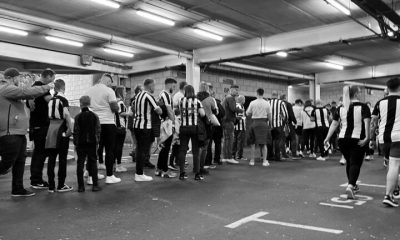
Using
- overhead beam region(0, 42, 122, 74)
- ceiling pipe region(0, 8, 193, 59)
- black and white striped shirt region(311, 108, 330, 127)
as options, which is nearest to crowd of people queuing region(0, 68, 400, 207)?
black and white striped shirt region(311, 108, 330, 127)

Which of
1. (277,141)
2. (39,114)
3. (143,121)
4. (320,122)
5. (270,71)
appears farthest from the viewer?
(270,71)

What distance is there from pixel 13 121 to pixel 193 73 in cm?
895

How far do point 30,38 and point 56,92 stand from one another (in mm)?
7383

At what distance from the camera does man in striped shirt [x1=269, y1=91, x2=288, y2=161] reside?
8.09m

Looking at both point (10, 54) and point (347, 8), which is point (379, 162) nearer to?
point (347, 8)

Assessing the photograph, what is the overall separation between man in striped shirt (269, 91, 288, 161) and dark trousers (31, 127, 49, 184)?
477 centimetres

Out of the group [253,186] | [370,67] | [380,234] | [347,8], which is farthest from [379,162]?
[370,67]

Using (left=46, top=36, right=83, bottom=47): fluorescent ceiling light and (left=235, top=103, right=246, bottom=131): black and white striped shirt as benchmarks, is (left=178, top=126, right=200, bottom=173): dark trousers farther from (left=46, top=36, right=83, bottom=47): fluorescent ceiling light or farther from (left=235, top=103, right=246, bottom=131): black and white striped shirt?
(left=46, top=36, right=83, bottom=47): fluorescent ceiling light

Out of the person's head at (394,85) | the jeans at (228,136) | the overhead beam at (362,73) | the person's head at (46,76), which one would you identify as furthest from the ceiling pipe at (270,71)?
the person's head at (394,85)

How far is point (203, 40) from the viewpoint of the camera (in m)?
11.6

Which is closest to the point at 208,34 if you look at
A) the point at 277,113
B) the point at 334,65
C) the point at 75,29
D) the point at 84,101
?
the point at 75,29

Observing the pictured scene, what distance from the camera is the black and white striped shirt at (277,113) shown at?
807 centimetres

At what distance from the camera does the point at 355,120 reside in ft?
14.3

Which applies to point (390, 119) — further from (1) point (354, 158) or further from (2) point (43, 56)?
(2) point (43, 56)
